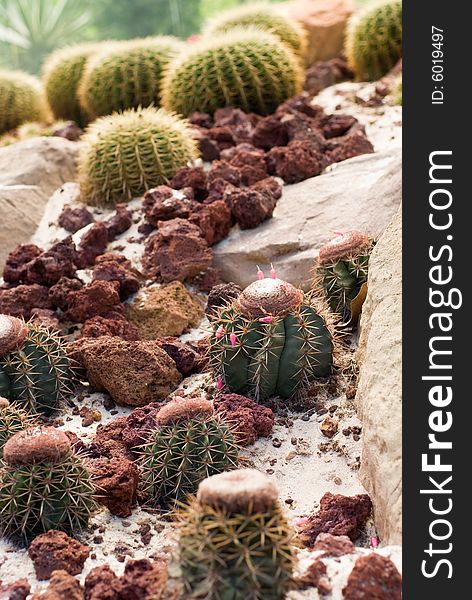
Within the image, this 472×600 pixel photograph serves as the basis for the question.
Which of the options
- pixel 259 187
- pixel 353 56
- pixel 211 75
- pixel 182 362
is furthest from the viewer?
pixel 353 56

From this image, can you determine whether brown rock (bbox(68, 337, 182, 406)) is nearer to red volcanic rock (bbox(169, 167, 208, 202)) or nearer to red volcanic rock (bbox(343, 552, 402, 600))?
red volcanic rock (bbox(169, 167, 208, 202))

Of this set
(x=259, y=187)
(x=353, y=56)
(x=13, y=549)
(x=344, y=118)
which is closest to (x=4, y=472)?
(x=13, y=549)

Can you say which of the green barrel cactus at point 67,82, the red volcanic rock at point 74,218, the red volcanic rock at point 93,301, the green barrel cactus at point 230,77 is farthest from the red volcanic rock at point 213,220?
the green barrel cactus at point 67,82

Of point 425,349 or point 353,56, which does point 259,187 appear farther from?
point 353,56

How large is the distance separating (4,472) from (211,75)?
477 centimetres

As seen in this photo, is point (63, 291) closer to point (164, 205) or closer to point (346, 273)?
point (164, 205)

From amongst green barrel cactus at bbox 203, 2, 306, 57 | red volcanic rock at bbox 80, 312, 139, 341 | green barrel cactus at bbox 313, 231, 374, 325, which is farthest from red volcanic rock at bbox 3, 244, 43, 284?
green barrel cactus at bbox 203, 2, 306, 57

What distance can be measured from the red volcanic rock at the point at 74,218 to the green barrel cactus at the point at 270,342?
2.20m

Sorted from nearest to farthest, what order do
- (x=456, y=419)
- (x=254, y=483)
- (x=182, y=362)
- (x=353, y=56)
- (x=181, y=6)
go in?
(x=254, y=483) → (x=456, y=419) → (x=182, y=362) → (x=353, y=56) → (x=181, y=6)

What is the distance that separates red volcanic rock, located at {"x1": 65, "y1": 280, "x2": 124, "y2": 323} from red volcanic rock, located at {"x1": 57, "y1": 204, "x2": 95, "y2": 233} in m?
1.13

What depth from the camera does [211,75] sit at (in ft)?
24.4

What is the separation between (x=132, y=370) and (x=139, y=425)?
388 mm

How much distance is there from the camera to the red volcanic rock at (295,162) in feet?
19.7

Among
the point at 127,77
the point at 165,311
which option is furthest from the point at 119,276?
the point at 127,77
